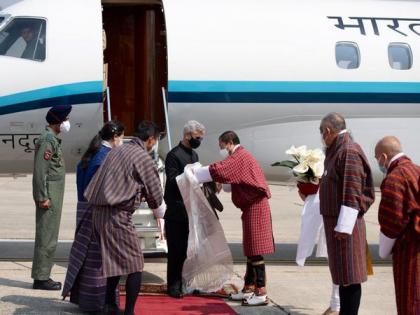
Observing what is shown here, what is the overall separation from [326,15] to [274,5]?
69 cm

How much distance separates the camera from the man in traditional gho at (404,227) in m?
6.36

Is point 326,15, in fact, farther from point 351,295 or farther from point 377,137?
point 351,295

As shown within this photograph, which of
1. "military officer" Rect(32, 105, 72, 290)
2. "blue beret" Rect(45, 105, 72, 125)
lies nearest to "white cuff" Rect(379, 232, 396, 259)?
"military officer" Rect(32, 105, 72, 290)

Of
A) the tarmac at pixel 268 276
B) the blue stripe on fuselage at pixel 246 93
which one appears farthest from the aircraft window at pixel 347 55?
the tarmac at pixel 268 276

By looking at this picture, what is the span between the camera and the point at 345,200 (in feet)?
23.0

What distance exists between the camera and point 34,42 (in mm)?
10398

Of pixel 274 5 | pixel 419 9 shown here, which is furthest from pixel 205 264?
pixel 419 9

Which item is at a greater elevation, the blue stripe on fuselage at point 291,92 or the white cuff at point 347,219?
the blue stripe on fuselage at point 291,92

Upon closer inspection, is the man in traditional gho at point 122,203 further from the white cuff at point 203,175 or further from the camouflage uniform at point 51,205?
the camouflage uniform at point 51,205

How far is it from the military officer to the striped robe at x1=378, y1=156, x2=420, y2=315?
12.7 ft

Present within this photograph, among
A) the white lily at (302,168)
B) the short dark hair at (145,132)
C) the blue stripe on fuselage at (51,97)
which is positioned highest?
the blue stripe on fuselage at (51,97)

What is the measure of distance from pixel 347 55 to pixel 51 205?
14.2 feet

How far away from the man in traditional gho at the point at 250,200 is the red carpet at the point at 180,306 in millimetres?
302

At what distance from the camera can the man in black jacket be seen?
29.3ft
